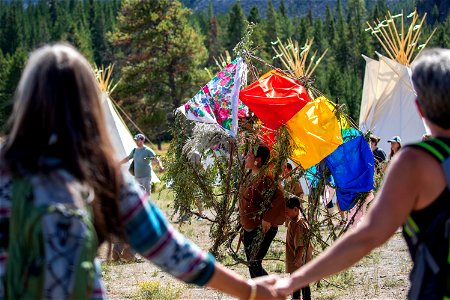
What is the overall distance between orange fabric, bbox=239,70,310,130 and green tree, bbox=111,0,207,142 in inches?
1401

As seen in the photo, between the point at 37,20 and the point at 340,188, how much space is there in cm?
9737

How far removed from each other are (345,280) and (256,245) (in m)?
1.90

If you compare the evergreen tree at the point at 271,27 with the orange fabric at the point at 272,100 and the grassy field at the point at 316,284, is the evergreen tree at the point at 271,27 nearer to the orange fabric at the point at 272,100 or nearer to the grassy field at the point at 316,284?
the grassy field at the point at 316,284

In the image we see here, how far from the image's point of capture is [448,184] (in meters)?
2.38

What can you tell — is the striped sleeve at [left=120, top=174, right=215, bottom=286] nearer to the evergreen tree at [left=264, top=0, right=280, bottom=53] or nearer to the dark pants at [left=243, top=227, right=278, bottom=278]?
the dark pants at [left=243, top=227, right=278, bottom=278]

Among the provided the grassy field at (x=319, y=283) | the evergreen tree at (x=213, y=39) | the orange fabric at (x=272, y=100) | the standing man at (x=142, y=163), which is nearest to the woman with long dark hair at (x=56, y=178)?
the orange fabric at (x=272, y=100)

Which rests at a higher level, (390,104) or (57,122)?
(57,122)

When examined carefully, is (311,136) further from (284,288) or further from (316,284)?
(284,288)

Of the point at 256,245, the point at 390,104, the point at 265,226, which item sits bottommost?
the point at 390,104

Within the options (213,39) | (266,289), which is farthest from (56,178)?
(213,39)

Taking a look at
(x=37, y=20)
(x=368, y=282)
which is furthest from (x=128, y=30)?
(x=37, y=20)

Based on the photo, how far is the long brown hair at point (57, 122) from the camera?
6.79 feet

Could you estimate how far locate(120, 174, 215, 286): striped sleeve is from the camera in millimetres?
2260

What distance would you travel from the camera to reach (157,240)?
231 centimetres
